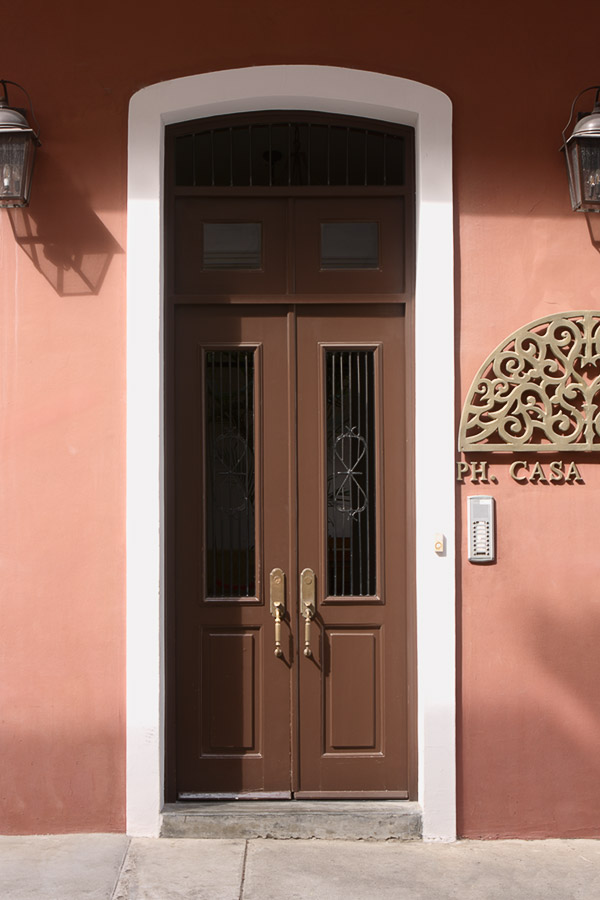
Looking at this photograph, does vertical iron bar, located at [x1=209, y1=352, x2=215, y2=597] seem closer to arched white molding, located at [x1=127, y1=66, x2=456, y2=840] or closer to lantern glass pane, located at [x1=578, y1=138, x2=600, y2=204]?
arched white molding, located at [x1=127, y1=66, x2=456, y2=840]

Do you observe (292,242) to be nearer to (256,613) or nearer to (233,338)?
(233,338)

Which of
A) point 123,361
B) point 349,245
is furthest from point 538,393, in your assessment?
point 123,361

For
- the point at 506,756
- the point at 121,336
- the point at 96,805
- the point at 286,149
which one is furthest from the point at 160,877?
the point at 286,149

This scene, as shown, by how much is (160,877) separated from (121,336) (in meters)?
2.56

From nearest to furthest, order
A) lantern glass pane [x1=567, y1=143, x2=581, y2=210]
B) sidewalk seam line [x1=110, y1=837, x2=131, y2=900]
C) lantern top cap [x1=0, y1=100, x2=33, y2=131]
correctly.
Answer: sidewalk seam line [x1=110, y1=837, x2=131, y2=900], lantern top cap [x1=0, y1=100, x2=33, y2=131], lantern glass pane [x1=567, y1=143, x2=581, y2=210]

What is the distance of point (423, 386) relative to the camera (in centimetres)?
425

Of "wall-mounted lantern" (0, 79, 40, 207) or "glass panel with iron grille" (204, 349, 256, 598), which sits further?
"glass panel with iron grille" (204, 349, 256, 598)

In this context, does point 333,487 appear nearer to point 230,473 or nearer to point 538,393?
point 230,473

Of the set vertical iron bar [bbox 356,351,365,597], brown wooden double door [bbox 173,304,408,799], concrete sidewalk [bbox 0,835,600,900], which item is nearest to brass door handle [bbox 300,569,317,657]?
brown wooden double door [bbox 173,304,408,799]

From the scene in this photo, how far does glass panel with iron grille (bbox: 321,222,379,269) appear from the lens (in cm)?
444

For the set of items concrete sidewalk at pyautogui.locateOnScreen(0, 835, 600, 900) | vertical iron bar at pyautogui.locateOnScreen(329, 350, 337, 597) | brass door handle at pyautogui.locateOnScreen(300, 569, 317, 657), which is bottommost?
concrete sidewalk at pyautogui.locateOnScreen(0, 835, 600, 900)

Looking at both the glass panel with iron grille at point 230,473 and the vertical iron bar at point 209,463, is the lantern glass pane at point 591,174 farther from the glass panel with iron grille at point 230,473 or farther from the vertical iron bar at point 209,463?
the vertical iron bar at point 209,463

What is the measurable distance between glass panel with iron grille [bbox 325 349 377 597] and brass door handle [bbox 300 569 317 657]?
10cm

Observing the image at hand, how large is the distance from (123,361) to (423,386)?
1.53 m
